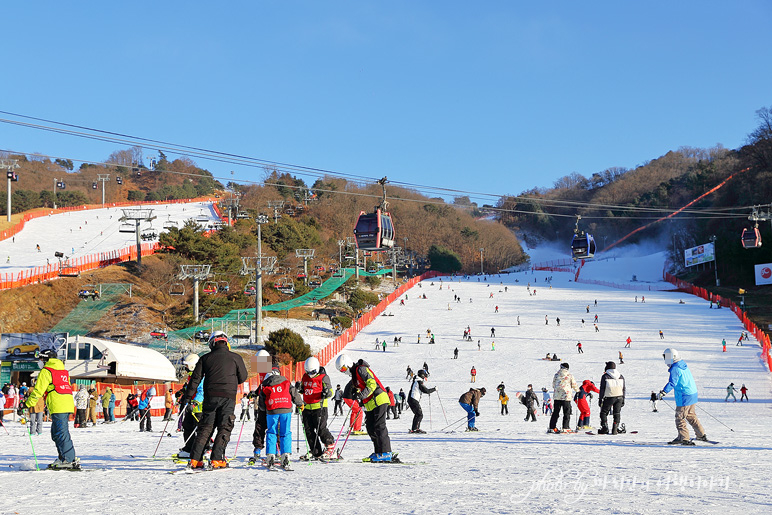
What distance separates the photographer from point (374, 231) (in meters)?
24.5

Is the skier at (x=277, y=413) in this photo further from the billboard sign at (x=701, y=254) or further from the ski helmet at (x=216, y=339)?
the billboard sign at (x=701, y=254)

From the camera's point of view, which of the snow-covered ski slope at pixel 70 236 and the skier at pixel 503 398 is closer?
the skier at pixel 503 398

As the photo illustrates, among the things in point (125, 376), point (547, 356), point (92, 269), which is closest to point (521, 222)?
point (92, 269)

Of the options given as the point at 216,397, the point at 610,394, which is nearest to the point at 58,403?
the point at 216,397

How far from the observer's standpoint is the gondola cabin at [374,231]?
79.7ft

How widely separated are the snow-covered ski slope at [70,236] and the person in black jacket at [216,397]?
54.2 m

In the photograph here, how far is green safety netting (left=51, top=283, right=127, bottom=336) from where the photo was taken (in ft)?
145

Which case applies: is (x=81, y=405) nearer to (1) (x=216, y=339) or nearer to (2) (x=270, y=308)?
(1) (x=216, y=339)

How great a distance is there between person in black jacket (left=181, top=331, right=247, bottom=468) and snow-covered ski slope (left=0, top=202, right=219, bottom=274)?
178 ft

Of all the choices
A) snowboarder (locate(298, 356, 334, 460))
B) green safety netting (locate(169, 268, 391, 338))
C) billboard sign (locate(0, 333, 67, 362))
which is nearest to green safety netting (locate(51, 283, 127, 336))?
green safety netting (locate(169, 268, 391, 338))

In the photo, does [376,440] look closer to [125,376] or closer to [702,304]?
[125,376]

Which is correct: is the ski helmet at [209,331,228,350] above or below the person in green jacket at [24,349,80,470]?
above

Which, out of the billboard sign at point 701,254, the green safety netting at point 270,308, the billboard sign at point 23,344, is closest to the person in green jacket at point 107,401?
the billboard sign at point 23,344

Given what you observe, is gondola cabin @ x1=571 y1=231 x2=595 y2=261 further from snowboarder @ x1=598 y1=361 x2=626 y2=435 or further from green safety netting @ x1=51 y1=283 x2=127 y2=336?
green safety netting @ x1=51 y1=283 x2=127 y2=336
